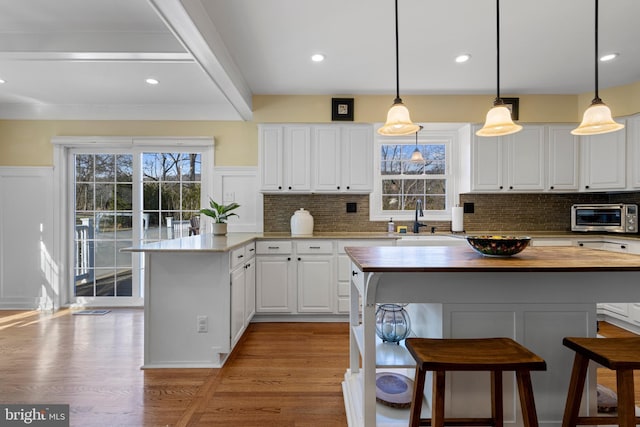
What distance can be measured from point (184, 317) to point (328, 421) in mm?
1295

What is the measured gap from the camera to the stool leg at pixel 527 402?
3.77 feet

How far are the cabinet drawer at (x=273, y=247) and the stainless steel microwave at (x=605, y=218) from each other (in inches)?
134

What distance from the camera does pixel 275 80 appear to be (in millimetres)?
3408

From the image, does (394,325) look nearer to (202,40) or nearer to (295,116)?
(202,40)

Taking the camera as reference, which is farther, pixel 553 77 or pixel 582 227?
pixel 582 227

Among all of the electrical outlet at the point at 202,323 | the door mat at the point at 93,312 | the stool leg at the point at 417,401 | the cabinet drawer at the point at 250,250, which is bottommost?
the door mat at the point at 93,312

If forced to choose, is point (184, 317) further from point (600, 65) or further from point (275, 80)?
point (600, 65)

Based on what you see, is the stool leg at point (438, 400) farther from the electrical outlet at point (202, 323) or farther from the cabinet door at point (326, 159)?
the cabinet door at point (326, 159)

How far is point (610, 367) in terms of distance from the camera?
1.16m

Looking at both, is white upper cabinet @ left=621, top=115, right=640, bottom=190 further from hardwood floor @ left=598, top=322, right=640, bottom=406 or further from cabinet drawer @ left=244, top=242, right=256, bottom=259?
cabinet drawer @ left=244, top=242, right=256, bottom=259

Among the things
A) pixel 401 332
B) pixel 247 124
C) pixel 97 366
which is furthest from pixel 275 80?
pixel 97 366

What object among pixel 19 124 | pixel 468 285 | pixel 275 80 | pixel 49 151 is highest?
pixel 275 80

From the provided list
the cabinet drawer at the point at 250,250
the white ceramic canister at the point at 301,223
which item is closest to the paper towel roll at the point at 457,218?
the white ceramic canister at the point at 301,223

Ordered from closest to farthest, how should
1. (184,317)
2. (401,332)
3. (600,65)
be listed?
(401,332), (184,317), (600,65)
